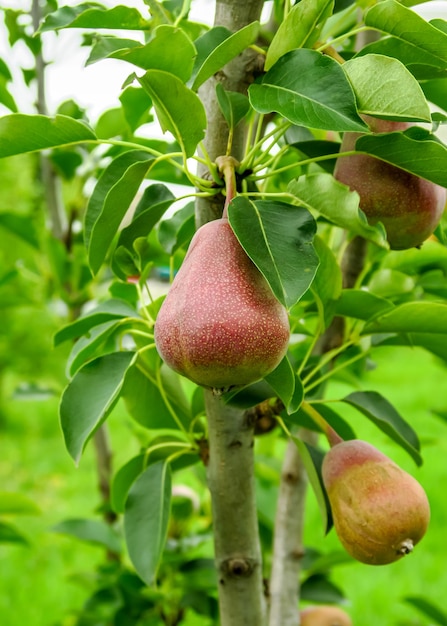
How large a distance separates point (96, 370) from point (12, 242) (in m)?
0.92

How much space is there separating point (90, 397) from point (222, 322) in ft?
0.67

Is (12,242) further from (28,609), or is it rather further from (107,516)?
(28,609)

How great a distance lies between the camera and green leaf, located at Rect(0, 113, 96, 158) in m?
0.60

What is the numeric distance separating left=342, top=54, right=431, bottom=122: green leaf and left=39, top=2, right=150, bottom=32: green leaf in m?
0.22

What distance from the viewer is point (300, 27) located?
22.3 inches

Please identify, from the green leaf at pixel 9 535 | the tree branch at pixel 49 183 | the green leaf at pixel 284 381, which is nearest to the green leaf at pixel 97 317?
the green leaf at pixel 284 381

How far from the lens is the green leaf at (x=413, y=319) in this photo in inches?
26.1

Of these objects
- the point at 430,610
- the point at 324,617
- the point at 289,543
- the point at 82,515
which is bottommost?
the point at 82,515

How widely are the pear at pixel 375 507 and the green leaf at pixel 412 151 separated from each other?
0.85 ft

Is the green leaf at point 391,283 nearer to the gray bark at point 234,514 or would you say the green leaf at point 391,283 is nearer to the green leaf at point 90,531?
the gray bark at point 234,514

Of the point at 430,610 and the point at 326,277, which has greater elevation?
the point at 326,277

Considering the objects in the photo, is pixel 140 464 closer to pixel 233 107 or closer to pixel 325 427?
pixel 325 427

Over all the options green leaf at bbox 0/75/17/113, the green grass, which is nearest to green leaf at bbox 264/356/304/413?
the green grass

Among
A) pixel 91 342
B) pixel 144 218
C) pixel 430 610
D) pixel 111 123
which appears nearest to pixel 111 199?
pixel 144 218
